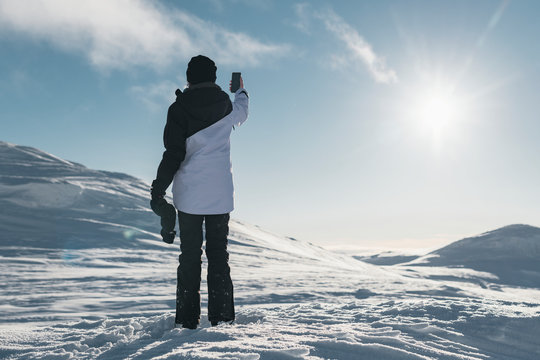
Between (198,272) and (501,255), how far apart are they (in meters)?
42.3

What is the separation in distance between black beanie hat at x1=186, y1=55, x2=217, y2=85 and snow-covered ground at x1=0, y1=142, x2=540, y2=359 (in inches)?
72.5

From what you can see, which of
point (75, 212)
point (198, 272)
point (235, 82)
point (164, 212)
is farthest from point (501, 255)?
point (164, 212)

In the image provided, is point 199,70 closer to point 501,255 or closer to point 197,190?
point 197,190

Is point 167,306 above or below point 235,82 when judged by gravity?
below

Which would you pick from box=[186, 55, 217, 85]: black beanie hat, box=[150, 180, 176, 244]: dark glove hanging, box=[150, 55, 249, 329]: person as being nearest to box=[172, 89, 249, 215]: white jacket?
box=[150, 55, 249, 329]: person

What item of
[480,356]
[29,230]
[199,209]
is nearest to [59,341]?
[199,209]

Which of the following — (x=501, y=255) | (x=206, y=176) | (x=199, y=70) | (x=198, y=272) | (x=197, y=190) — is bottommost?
(x=198, y=272)

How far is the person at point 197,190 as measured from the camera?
2916 millimetres

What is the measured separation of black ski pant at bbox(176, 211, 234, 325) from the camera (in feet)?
9.62

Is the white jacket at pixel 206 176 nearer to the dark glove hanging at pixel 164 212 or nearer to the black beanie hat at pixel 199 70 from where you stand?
the dark glove hanging at pixel 164 212

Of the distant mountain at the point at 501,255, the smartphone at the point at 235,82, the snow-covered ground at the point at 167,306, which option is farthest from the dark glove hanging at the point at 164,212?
the distant mountain at the point at 501,255

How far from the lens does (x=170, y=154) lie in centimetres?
291

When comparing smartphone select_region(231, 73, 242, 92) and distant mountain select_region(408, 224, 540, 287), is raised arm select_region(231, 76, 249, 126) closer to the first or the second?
smartphone select_region(231, 73, 242, 92)

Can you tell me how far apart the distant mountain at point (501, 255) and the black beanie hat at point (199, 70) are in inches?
1277
